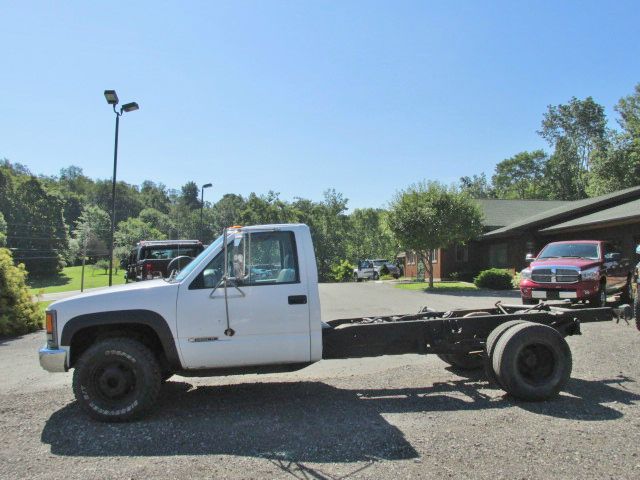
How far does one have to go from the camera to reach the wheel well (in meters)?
5.60

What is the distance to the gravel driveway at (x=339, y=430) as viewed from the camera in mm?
4191

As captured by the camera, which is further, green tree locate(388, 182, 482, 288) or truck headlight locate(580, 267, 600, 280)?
green tree locate(388, 182, 482, 288)

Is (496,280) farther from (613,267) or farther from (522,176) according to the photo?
(522,176)

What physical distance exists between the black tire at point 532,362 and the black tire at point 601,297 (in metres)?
7.58

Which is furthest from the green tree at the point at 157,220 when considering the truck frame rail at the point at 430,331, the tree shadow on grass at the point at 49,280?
the truck frame rail at the point at 430,331

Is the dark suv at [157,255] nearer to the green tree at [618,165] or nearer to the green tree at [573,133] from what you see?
the green tree at [618,165]

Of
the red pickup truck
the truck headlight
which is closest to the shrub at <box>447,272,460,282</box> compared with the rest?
the red pickup truck

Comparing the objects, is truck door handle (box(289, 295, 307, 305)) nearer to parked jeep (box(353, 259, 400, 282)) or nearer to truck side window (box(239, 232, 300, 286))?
truck side window (box(239, 232, 300, 286))

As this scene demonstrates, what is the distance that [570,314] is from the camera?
653 cm

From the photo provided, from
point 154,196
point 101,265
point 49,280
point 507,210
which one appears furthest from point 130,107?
point 154,196

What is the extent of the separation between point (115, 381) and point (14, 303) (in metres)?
9.39

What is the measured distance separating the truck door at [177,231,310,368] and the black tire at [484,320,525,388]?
2.16 meters

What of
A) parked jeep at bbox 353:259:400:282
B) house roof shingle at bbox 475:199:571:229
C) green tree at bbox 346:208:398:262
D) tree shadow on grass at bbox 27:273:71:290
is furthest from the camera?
green tree at bbox 346:208:398:262

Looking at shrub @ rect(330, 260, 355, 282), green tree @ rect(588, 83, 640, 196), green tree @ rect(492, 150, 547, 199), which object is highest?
green tree @ rect(492, 150, 547, 199)
